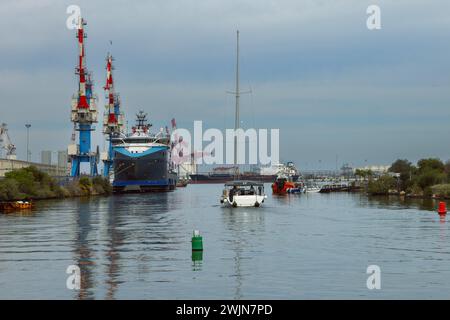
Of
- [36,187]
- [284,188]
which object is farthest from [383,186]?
[36,187]

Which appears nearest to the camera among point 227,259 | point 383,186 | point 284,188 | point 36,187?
→ point 227,259

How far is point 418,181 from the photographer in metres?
A: 133

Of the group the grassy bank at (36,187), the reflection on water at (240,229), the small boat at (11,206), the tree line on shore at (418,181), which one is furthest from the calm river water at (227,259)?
the tree line on shore at (418,181)

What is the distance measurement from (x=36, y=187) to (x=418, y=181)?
65.7m

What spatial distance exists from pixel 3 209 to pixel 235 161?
26984 mm

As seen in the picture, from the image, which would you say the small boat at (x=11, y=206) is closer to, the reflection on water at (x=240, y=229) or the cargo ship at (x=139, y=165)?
the reflection on water at (x=240, y=229)

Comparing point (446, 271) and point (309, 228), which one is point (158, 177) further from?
point (446, 271)

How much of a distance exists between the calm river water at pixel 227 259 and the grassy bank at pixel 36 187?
3527cm

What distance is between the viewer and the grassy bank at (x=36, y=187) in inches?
3698

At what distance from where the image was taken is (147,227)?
55.1m

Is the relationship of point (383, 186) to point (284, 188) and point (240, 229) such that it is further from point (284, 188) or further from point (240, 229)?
point (240, 229)

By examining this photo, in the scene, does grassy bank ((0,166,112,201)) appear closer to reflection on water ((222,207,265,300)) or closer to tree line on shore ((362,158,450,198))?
reflection on water ((222,207,265,300))

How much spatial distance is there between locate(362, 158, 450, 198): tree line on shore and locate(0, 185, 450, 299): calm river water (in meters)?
65.3

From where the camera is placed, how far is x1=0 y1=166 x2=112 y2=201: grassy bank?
93938mm
